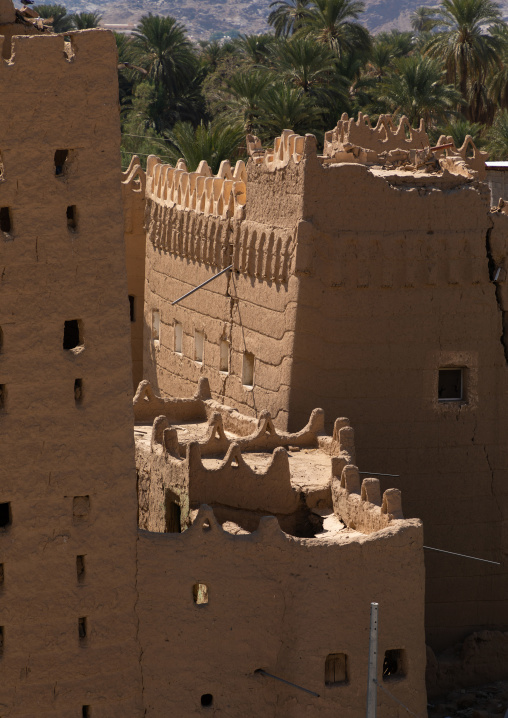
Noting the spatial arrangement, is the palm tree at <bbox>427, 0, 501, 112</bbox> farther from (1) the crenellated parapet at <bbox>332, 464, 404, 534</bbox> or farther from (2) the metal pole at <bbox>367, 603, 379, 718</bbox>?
(2) the metal pole at <bbox>367, 603, 379, 718</bbox>

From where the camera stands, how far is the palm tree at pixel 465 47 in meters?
52.3

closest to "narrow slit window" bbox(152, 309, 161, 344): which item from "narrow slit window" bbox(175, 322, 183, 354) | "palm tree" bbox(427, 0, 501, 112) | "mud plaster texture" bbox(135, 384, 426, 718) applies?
"narrow slit window" bbox(175, 322, 183, 354)

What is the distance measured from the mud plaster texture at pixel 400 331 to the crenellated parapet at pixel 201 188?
3.61 feet

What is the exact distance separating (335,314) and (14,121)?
340 inches

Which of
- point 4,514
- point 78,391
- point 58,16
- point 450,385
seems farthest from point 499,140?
point 4,514

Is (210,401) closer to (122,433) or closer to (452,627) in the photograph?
(452,627)

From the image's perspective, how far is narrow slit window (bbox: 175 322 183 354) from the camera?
28.7 meters

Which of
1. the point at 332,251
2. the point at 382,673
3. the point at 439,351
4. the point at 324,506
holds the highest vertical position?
the point at 332,251

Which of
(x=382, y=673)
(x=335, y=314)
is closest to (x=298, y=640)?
(x=382, y=673)

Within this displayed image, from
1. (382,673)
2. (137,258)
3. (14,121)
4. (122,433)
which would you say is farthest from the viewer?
(137,258)

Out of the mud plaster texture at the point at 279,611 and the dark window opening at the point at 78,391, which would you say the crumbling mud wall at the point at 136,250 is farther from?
the dark window opening at the point at 78,391

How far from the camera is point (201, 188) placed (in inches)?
1101

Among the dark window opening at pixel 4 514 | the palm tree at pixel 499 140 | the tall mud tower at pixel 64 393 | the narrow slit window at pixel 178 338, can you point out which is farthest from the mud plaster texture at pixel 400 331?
the palm tree at pixel 499 140

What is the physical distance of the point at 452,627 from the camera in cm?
2466
